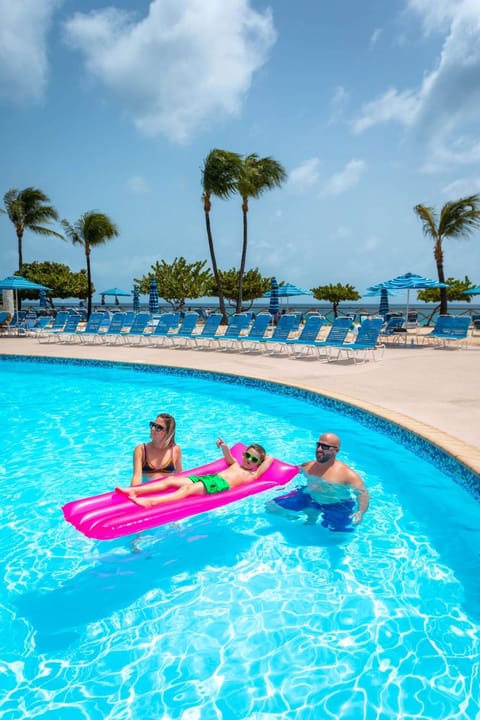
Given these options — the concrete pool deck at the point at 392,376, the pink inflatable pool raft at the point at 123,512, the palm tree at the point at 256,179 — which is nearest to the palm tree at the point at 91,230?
the palm tree at the point at 256,179

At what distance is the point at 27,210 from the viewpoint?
28.6 metres

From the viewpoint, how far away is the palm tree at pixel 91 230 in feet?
81.1

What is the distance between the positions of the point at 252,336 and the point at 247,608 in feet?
32.9

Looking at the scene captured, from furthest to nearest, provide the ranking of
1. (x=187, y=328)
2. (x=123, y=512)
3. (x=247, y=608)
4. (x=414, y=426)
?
(x=187, y=328) < (x=414, y=426) < (x=123, y=512) < (x=247, y=608)

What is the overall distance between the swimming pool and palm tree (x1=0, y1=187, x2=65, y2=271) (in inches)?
1061

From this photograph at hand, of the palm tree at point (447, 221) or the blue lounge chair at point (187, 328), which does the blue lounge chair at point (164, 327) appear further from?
the palm tree at point (447, 221)

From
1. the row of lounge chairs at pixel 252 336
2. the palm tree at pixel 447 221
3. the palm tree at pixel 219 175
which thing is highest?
the palm tree at pixel 219 175

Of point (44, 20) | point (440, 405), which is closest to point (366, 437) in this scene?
point (440, 405)

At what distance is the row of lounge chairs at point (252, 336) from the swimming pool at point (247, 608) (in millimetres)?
5823

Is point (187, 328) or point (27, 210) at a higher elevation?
point (27, 210)

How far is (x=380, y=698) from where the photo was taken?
7.67ft

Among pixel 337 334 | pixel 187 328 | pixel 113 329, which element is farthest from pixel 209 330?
pixel 337 334

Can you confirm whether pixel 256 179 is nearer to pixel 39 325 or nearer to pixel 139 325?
pixel 139 325

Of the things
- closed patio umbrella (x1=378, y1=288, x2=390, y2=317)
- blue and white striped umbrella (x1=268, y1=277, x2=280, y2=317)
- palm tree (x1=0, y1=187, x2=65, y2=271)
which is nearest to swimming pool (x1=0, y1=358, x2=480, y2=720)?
closed patio umbrella (x1=378, y1=288, x2=390, y2=317)
